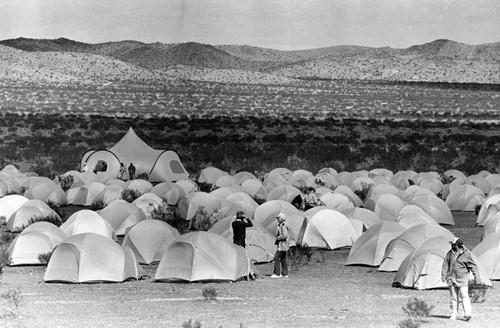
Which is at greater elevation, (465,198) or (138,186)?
(465,198)

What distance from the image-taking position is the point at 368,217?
30.0 metres

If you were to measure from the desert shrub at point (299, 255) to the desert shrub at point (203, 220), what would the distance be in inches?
188

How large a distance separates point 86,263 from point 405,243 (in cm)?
759

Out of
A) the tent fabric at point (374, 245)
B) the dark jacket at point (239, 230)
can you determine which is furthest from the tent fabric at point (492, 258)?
the dark jacket at point (239, 230)

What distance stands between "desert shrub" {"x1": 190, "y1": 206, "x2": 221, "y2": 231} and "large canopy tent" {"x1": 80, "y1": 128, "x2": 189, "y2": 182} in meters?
15.8

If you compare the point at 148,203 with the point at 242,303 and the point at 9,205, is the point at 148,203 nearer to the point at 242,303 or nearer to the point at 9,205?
the point at 9,205

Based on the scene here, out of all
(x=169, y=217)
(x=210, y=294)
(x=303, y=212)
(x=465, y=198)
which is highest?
(x=303, y=212)

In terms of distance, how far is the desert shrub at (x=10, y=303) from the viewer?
18.2 metres

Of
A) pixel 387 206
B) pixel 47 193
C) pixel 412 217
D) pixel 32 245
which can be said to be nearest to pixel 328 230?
pixel 412 217

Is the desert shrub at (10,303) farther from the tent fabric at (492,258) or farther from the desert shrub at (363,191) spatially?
the desert shrub at (363,191)

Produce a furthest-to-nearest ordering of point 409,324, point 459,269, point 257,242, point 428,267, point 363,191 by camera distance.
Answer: point 363,191, point 257,242, point 428,267, point 459,269, point 409,324

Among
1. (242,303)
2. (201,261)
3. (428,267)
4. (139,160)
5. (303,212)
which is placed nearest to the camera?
(242,303)

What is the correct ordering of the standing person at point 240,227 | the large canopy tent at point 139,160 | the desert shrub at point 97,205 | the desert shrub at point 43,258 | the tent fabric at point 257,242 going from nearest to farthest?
the standing person at point 240,227
the desert shrub at point 43,258
the tent fabric at point 257,242
the desert shrub at point 97,205
the large canopy tent at point 139,160

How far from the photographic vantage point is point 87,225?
27.3 m
